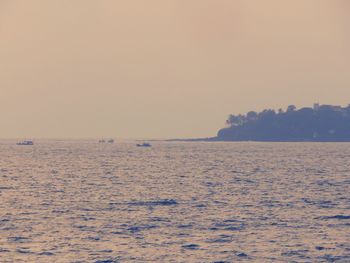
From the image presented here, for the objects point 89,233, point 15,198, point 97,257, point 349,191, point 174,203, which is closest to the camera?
point 97,257

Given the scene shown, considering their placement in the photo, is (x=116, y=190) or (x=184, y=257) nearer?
(x=184, y=257)

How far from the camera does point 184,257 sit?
2317 inches

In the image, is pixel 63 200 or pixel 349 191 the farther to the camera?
pixel 349 191

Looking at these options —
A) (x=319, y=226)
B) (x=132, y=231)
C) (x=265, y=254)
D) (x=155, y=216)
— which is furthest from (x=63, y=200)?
(x=265, y=254)

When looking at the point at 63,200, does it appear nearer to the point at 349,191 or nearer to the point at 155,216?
the point at 155,216

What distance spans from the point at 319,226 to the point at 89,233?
72.9ft

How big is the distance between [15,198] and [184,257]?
4828 cm

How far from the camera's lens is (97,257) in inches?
2309

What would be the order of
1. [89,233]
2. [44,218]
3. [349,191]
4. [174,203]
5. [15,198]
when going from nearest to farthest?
1. [89,233]
2. [44,218]
3. [174,203]
4. [15,198]
5. [349,191]

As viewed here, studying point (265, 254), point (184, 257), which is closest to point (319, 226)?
point (265, 254)

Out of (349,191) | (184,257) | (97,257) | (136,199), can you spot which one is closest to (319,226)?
(184,257)

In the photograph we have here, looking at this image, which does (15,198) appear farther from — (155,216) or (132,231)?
(132,231)

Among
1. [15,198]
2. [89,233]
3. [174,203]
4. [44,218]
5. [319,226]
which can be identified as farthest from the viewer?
[15,198]

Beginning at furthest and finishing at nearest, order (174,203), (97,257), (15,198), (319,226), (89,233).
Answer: (15,198)
(174,203)
(319,226)
(89,233)
(97,257)
